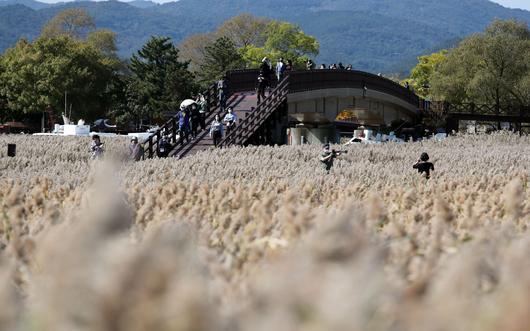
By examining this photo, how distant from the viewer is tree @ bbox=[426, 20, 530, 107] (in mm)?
71562

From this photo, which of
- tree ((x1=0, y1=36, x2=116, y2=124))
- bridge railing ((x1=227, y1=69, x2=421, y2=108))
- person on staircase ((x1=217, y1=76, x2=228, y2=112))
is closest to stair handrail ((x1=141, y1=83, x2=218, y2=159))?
person on staircase ((x1=217, y1=76, x2=228, y2=112))

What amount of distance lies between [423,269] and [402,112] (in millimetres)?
58202

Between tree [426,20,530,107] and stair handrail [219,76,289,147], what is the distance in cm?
3435

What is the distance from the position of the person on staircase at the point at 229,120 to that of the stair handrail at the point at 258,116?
0.23 meters

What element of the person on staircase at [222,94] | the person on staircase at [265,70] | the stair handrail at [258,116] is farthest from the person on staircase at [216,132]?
the person on staircase at [265,70]

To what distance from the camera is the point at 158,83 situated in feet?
287

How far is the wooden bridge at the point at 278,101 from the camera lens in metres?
34.2

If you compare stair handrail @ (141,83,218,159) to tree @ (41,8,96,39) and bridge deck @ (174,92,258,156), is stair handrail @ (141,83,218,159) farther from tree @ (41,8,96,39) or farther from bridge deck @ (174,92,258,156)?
tree @ (41,8,96,39)

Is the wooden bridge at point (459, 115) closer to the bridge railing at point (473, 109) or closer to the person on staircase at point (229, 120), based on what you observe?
the bridge railing at point (473, 109)

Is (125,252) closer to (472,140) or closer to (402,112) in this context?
(472,140)

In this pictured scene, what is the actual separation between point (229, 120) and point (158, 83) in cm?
5366

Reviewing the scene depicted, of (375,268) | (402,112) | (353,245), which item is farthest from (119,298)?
(402,112)

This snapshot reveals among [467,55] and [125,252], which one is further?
[467,55]

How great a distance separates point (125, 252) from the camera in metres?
1.79
